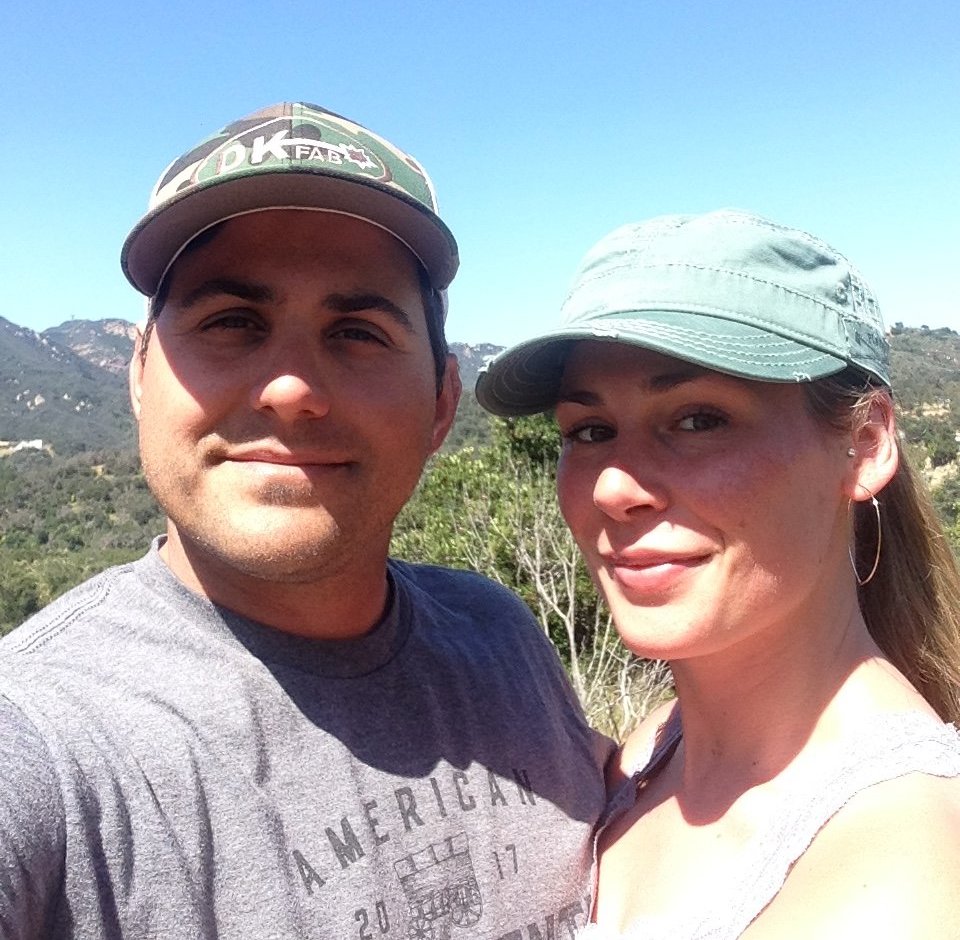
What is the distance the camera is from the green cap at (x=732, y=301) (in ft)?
4.55

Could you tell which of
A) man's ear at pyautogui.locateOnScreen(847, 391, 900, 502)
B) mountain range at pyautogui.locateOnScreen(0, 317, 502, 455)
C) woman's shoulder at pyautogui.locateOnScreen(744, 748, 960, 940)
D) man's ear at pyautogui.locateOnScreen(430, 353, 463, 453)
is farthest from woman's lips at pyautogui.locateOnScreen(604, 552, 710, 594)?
mountain range at pyautogui.locateOnScreen(0, 317, 502, 455)

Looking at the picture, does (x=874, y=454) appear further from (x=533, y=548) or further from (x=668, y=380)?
(x=533, y=548)

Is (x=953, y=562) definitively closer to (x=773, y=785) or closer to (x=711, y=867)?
(x=773, y=785)

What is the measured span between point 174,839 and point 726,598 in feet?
3.21

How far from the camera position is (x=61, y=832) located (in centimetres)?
114

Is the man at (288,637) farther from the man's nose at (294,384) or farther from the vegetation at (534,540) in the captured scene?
the vegetation at (534,540)

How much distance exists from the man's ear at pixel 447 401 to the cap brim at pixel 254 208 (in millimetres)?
390

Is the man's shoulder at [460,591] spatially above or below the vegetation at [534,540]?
below

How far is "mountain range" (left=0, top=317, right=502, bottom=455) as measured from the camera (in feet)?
376

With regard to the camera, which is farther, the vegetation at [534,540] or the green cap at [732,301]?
the vegetation at [534,540]

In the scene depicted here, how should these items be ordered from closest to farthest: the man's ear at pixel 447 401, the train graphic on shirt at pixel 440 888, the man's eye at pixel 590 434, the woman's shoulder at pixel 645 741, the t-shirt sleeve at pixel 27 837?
the t-shirt sleeve at pixel 27 837
the train graphic on shirt at pixel 440 888
the man's eye at pixel 590 434
the man's ear at pixel 447 401
the woman's shoulder at pixel 645 741

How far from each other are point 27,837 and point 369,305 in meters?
1.03

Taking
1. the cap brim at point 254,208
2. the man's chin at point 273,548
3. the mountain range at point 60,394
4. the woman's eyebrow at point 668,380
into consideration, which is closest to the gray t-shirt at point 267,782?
the man's chin at point 273,548

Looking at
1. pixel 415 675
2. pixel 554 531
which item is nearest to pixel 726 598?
pixel 415 675
